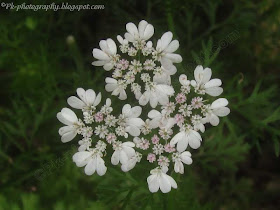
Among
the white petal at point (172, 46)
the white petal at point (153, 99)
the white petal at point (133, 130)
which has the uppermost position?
the white petal at point (172, 46)

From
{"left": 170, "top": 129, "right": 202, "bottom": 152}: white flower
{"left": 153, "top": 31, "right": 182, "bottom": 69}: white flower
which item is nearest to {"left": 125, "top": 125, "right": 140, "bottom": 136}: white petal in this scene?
{"left": 170, "top": 129, "right": 202, "bottom": 152}: white flower

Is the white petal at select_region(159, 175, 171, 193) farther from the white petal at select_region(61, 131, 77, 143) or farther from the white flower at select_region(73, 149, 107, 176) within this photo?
the white petal at select_region(61, 131, 77, 143)

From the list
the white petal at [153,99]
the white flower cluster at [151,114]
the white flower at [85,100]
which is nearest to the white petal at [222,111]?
the white flower cluster at [151,114]

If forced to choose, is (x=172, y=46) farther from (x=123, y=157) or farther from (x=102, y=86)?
(x=102, y=86)

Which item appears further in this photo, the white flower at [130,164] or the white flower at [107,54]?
the white flower at [107,54]

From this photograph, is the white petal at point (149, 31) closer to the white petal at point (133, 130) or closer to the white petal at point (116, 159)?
the white petal at point (133, 130)

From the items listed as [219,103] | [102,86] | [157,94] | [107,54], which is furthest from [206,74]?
[102,86]
